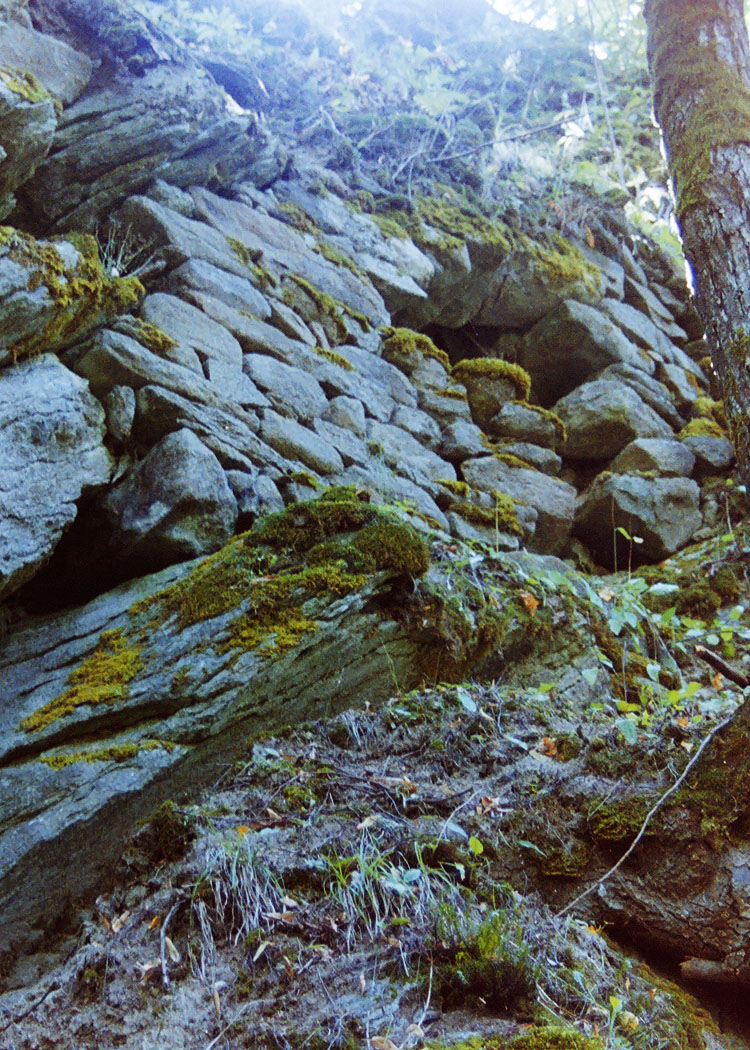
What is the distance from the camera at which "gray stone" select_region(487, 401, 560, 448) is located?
270 inches

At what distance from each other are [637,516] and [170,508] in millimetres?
4268

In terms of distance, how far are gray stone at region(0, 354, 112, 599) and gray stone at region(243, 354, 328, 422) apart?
136 centimetres

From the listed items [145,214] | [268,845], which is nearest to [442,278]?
[145,214]

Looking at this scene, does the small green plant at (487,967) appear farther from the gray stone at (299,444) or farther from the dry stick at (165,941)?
the gray stone at (299,444)

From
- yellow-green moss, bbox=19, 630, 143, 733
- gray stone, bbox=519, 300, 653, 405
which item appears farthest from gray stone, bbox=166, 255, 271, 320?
gray stone, bbox=519, 300, 653, 405

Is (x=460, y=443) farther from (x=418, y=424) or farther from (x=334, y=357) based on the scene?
(x=334, y=357)

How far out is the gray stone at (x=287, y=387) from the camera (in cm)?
518

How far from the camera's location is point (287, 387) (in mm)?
5336

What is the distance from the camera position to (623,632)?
4.59 m

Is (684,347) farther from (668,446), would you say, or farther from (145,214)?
(145,214)

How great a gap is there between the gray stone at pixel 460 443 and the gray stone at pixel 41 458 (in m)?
3.07

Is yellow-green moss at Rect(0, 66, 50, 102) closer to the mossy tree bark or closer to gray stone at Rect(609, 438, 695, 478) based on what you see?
the mossy tree bark

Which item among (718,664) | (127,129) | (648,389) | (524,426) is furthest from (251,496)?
(648,389)

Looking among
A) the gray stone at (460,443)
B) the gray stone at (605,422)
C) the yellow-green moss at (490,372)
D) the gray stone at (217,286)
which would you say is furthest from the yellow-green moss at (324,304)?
the gray stone at (605,422)
